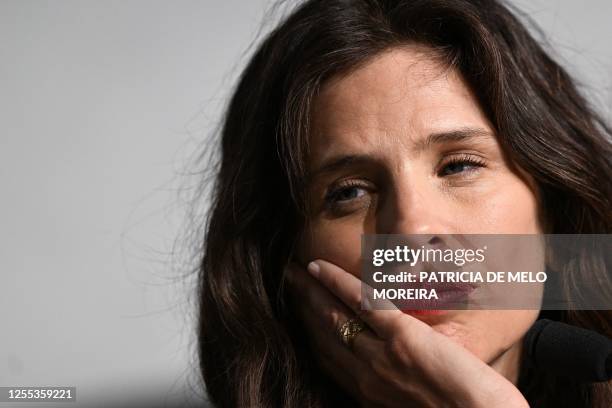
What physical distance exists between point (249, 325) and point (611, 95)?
104cm

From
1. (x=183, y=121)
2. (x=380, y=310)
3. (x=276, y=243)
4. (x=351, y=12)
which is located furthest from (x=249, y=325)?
(x=183, y=121)

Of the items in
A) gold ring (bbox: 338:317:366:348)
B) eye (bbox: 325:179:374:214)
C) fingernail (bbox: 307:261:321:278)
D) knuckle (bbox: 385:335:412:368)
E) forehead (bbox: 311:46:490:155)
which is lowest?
knuckle (bbox: 385:335:412:368)

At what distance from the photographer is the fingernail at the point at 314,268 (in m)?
1.38

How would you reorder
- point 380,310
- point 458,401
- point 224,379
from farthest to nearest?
point 224,379 → point 380,310 → point 458,401

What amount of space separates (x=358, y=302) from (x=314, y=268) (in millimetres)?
110

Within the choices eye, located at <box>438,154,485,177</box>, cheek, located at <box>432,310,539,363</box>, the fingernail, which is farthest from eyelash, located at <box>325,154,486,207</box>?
cheek, located at <box>432,310,539,363</box>

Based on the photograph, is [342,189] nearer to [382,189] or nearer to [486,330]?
[382,189]

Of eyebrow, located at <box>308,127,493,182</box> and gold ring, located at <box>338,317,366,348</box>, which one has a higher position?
eyebrow, located at <box>308,127,493,182</box>

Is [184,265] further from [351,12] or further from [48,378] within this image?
[351,12]

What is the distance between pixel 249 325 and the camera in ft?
4.87

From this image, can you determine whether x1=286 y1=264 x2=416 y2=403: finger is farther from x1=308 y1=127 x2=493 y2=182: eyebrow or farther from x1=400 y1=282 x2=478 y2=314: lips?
x1=308 y1=127 x2=493 y2=182: eyebrow

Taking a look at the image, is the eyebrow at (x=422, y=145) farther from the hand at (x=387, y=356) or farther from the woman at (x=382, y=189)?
the hand at (x=387, y=356)

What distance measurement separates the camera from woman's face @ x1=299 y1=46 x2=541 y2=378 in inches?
50.4

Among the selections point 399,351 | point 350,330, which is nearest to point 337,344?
point 350,330
